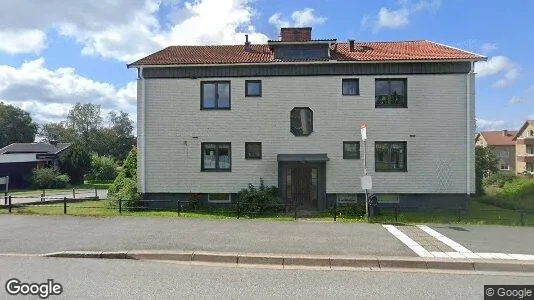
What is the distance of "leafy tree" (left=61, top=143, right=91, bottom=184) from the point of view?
43938 millimetres

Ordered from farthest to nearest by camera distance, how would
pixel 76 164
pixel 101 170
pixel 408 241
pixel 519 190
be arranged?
pixel 101 170 < pixel 76 164 < pixel 519 190 < pixel 408 241

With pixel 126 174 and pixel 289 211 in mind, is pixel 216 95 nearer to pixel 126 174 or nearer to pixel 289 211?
pixel 289 211

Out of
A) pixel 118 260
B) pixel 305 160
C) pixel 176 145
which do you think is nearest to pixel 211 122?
pixel 176 145

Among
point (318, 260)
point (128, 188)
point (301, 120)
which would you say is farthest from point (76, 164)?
point (318, 260)

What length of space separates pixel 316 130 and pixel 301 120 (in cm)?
85

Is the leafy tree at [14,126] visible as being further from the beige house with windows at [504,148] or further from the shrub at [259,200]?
the beige house with windows at [504,148]

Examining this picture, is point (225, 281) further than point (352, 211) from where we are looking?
No

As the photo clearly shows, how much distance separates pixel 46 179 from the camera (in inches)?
1494

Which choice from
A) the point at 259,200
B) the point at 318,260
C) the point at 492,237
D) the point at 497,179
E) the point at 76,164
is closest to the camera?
the point at 318,260

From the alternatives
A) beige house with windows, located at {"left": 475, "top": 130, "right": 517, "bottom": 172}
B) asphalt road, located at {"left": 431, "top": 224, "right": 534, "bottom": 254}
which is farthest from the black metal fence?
beige house with windows, located at {"left": 475, "top": 130, "right": 517, "bottom": 172}

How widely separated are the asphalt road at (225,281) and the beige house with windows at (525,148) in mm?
63945

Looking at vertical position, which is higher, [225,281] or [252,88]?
[252,88]

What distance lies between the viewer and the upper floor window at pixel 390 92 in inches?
671

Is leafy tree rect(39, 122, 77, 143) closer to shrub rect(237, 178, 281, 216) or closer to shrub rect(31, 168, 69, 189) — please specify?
A: shrub rect(31, 168, 69, 189)
